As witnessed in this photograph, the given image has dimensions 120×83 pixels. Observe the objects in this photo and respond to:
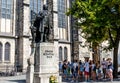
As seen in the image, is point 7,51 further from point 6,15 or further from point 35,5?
point 35,5

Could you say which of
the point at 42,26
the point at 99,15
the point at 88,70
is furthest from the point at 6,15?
the point at 88,70

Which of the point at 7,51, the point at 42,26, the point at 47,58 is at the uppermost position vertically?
the point at 42,26

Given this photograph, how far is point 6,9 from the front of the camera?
1282 inches

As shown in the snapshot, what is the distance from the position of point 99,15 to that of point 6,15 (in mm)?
13745

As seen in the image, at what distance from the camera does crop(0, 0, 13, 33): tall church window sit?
3212 centimetres

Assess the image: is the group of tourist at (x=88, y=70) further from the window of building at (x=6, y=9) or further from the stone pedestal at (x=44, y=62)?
the window of building at (x=6, y=9)

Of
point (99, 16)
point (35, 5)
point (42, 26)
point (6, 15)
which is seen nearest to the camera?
point (42, 26)

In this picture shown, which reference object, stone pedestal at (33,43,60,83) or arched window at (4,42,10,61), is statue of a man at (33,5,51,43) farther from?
arched window at (4,42,10,61)

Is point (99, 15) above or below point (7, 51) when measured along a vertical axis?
above

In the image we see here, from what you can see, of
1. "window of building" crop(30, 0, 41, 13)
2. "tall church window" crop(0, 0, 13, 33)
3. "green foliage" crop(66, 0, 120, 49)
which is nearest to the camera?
"green foliage" crop(66, 0, 120, 49)

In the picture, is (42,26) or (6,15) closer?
(42,26)

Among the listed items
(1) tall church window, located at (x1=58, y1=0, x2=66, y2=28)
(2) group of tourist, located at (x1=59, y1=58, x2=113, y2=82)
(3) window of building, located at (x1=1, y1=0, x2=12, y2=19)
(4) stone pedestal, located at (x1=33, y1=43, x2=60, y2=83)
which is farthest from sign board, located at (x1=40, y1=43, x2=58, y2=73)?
(1) tall church window, located at (x1=58, y1=0, x2=66, y2=28)

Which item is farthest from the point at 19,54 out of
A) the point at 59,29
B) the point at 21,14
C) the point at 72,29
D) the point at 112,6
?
the point at 112,6

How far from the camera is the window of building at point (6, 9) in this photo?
32250mm
